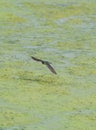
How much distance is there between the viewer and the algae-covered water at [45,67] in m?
16.2

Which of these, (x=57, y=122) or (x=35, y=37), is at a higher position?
(x=57, y=122)

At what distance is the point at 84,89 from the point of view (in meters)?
19.7

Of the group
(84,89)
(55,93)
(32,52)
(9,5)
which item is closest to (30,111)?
(55,93)

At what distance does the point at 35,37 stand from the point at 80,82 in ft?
33.8

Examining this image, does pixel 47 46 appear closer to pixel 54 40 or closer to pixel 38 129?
pixel 54 40

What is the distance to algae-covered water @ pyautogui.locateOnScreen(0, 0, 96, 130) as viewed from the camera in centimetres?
1625

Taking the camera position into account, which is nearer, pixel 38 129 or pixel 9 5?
pixel 38 129

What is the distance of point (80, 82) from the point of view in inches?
818

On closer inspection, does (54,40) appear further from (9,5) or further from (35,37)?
(9,5)

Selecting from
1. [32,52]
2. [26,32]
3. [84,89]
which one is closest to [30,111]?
[84,89]

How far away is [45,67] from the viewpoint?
75.6 feet

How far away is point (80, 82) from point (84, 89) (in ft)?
3.48

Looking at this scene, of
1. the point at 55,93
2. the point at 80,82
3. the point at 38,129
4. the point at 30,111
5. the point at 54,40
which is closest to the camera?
the point at 38,129

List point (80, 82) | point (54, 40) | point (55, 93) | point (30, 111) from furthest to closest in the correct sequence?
point (54, 40) → point (80, 82) → point (55, 93) → point (30, 111)
